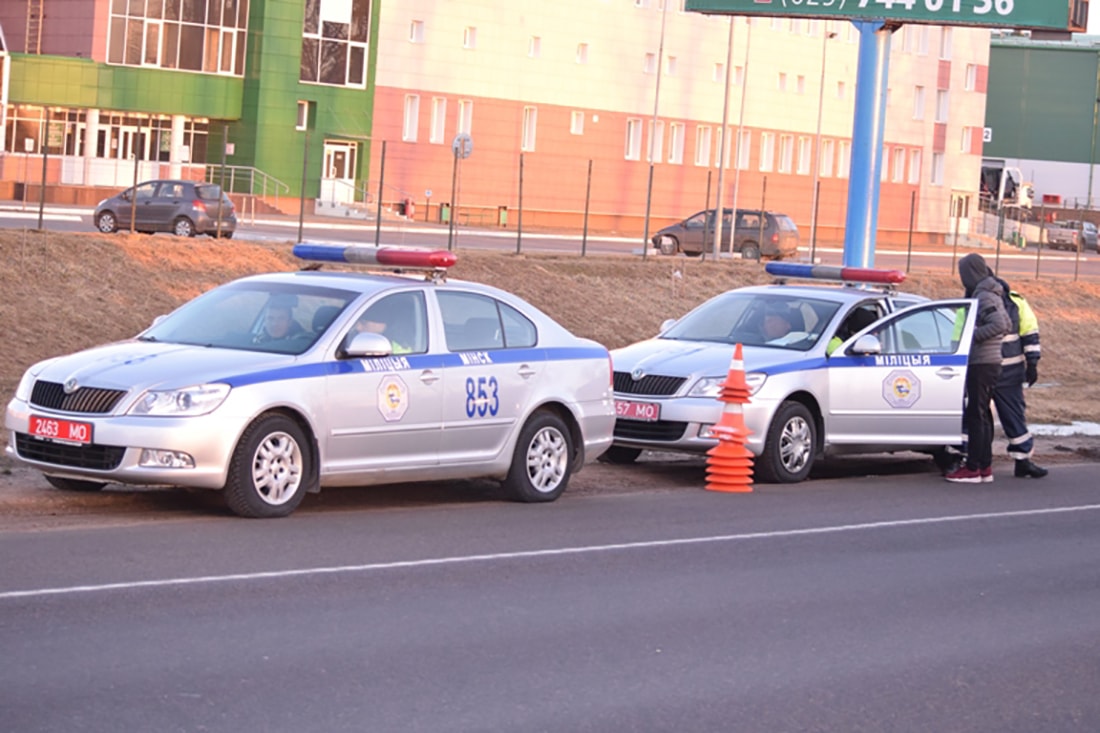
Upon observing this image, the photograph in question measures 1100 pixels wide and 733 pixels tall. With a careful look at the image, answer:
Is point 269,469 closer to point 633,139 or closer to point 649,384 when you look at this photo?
point 649,384

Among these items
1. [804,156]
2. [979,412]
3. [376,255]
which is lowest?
[979,412]

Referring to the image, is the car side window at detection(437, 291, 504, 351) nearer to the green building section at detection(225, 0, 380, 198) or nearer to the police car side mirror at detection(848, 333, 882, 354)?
the police car side mirror at detection(848, 333, 882, 354)

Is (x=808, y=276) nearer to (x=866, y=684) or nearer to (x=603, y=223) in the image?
(x=866, y=684)

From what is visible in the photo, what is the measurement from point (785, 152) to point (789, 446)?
222 feet

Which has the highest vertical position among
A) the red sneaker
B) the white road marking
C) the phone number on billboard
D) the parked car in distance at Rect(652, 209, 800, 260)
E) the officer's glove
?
the phone number on billboard

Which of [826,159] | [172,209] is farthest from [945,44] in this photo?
[172,209]

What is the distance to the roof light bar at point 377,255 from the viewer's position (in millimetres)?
12484

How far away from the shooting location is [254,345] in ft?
38.1

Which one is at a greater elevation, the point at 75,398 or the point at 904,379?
the point at 904,379

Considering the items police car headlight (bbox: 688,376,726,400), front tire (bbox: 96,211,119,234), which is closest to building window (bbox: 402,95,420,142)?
front tire (bbox: 96,211,119,234)

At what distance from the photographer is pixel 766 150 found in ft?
263

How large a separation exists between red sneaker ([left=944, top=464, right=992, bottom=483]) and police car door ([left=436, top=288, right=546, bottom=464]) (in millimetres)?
4676

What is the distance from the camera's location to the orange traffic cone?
45.8 ft

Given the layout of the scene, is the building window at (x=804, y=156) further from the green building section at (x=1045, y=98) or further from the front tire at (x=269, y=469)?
the front tire at (x=269, y=469)
